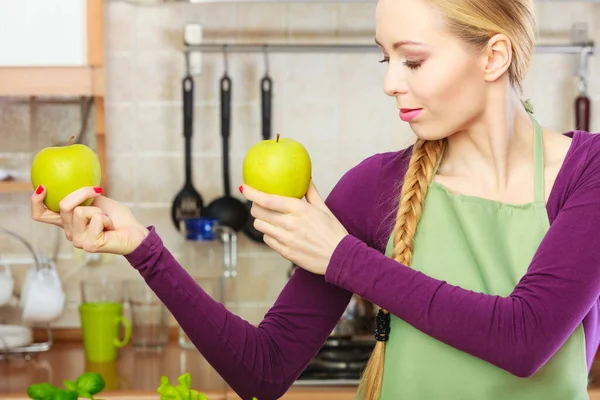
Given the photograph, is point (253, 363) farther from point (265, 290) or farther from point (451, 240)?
point (265, 290)

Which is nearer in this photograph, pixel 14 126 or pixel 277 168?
pixel 277 168

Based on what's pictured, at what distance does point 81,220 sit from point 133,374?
115 centimetres

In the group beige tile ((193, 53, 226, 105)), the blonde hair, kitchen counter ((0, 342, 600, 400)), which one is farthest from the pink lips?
beige tile ((193, 53, 226, 105))

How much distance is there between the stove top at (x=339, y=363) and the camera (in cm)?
215

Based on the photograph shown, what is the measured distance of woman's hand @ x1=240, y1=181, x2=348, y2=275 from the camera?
43.9 inches

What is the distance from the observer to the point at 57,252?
2.57 m

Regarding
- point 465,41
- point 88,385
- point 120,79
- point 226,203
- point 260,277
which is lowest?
point 260,277

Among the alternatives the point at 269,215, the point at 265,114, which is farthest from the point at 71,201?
the point at 265,114

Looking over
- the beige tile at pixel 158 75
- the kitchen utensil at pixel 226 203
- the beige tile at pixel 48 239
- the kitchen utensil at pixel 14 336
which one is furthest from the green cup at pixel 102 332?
the beige tile at pixel 158 75

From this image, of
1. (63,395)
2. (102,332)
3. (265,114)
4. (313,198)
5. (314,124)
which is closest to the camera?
(63,395)

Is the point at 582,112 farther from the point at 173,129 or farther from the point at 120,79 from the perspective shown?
the point at 120,79

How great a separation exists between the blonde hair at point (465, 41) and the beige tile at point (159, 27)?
1.35 m

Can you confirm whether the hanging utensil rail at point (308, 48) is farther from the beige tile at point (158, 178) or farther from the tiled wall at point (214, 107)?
the beige tile at point (158, 178)

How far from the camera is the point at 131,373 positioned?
7.25ft
